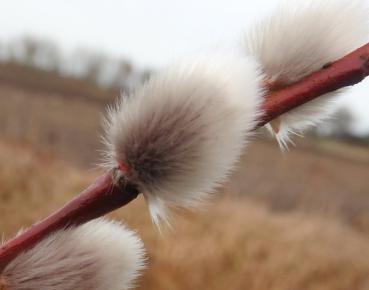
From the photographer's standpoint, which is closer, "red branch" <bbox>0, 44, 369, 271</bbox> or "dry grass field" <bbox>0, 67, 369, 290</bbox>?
"red branch" <bbox>0, 44, 369, 271</bbox>

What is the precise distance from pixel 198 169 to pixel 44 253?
12cm

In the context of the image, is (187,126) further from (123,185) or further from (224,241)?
(224,241)

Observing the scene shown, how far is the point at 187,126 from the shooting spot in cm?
36

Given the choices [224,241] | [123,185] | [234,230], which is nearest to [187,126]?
[123,185]

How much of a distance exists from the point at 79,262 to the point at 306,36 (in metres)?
0.22

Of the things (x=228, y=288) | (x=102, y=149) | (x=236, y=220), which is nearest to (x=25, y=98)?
(x=236, y=220)

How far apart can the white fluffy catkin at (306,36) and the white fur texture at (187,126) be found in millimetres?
46

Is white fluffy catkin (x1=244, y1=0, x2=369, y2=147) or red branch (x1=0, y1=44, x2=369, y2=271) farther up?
white fluffy catkin (x1=244, y1=0, x2=369, y2=147)

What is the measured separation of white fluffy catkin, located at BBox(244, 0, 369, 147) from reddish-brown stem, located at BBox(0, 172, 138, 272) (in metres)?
0.13

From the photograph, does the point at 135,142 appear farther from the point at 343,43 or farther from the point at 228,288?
the point at 228,288

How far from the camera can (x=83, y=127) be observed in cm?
1213

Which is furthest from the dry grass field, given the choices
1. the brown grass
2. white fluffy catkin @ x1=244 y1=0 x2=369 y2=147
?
white fluffy catkin @ x1=244 y1=0 x2=369 y2=147

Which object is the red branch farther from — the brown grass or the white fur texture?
the brown grass

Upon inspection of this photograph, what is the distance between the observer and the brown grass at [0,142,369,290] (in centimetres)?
337
